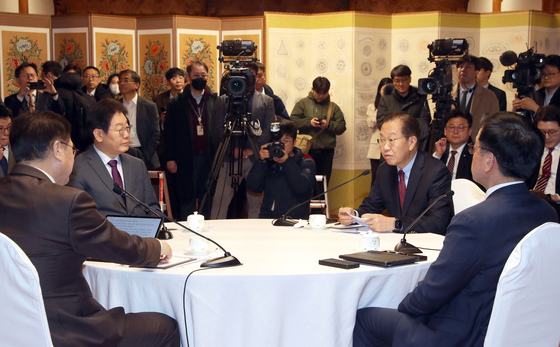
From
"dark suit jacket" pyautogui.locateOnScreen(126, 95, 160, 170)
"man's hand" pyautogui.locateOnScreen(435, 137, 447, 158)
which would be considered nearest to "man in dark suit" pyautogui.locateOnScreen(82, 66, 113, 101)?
"dark suit jacket" pyautogui.locateOnScreen(126, 95, 160, 170)

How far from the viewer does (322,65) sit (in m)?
6.80

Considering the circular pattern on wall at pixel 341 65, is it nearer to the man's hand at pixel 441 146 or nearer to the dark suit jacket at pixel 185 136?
the dark suit jacket at pixel 185 136

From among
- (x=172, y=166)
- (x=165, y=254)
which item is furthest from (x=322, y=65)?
(x=165, y=254)

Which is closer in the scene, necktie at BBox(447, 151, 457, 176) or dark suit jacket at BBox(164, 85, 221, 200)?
necktie at BBox(447, 151, 457, 176)

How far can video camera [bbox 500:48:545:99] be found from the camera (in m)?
5.12

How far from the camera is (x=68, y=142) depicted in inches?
89.7

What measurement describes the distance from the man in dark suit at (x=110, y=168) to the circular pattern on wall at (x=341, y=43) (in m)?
3.62

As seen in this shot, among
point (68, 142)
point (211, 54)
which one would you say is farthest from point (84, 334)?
point (211, 54)

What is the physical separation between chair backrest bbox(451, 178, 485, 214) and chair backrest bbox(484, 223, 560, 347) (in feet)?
4.10

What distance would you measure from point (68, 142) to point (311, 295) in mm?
999

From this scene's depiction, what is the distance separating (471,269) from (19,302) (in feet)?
4.48

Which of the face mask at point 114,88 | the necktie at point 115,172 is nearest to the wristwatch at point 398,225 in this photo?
the necktie at point 115,172

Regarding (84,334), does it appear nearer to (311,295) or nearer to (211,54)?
(311,295)

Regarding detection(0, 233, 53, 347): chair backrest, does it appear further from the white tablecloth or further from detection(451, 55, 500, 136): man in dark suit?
detection(451, 55, 500, 136): man in dark suit
